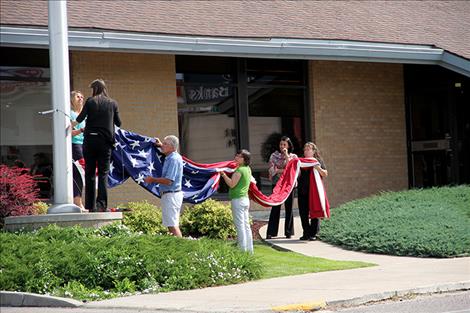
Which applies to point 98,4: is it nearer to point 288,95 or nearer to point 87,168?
point 288,95

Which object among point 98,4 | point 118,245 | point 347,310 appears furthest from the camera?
point 98,4

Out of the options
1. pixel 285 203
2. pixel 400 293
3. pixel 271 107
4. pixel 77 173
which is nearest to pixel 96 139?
pixel 77 173

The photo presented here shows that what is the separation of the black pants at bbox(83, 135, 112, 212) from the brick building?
12.5ft

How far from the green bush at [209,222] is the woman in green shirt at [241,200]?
195 cm

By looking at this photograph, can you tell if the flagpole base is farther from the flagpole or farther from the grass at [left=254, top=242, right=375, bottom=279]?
the grass at [left=254, top=242, right=375, bottom=279]

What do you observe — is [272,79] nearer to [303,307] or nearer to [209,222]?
[209,222]

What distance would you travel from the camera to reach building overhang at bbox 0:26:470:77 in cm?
1553

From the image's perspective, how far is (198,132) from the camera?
19.2 m

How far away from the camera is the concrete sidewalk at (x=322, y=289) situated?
9.56m

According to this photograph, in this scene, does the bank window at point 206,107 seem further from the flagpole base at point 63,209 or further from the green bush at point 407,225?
the flagpole base at point 63,209

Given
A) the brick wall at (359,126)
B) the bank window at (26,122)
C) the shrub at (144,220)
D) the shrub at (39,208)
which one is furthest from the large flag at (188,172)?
the brick wall at (359,126)

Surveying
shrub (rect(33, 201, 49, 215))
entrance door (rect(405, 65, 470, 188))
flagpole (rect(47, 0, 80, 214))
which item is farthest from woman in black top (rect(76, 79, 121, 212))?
entrance door (rect(405, 65, 470, 188))

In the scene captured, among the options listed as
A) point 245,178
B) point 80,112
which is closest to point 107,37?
point 80,112

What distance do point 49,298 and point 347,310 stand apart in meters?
3.44
